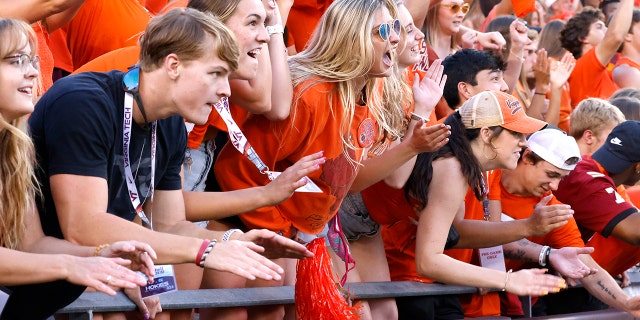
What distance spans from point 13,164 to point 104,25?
5.34ft

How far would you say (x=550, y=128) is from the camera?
5723mm

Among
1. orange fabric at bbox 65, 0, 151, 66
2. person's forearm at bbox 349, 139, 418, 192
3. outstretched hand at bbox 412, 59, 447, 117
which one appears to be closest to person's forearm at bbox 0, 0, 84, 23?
orange fabric at bbox 65, 0, 151, 66

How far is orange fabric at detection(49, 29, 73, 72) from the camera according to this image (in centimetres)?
481

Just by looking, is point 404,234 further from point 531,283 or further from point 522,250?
point 531,283

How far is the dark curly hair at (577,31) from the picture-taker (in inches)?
345

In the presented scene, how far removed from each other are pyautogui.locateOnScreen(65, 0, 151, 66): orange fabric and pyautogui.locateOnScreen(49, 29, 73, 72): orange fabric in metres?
0.05

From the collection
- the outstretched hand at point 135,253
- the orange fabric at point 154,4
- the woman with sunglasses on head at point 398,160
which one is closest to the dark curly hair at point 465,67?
the woman with sunglasses on head at point 398,160

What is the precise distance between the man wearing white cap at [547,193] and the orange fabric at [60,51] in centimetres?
241

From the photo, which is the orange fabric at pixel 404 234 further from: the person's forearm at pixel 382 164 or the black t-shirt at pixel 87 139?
the black t-shirt at pixel 87 139

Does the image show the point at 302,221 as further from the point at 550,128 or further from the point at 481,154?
the point at 550,128

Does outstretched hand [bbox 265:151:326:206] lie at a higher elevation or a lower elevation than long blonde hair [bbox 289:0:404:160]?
lower

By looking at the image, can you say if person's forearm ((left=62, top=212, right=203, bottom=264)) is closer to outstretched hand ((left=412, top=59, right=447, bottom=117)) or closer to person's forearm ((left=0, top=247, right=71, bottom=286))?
person's forearm ((left=0, top=247, right=71, bottom=286))

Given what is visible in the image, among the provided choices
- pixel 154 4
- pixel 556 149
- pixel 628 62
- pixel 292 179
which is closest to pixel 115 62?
pixel 292 179

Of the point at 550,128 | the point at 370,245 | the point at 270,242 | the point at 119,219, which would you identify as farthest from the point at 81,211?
the point at 550,128
